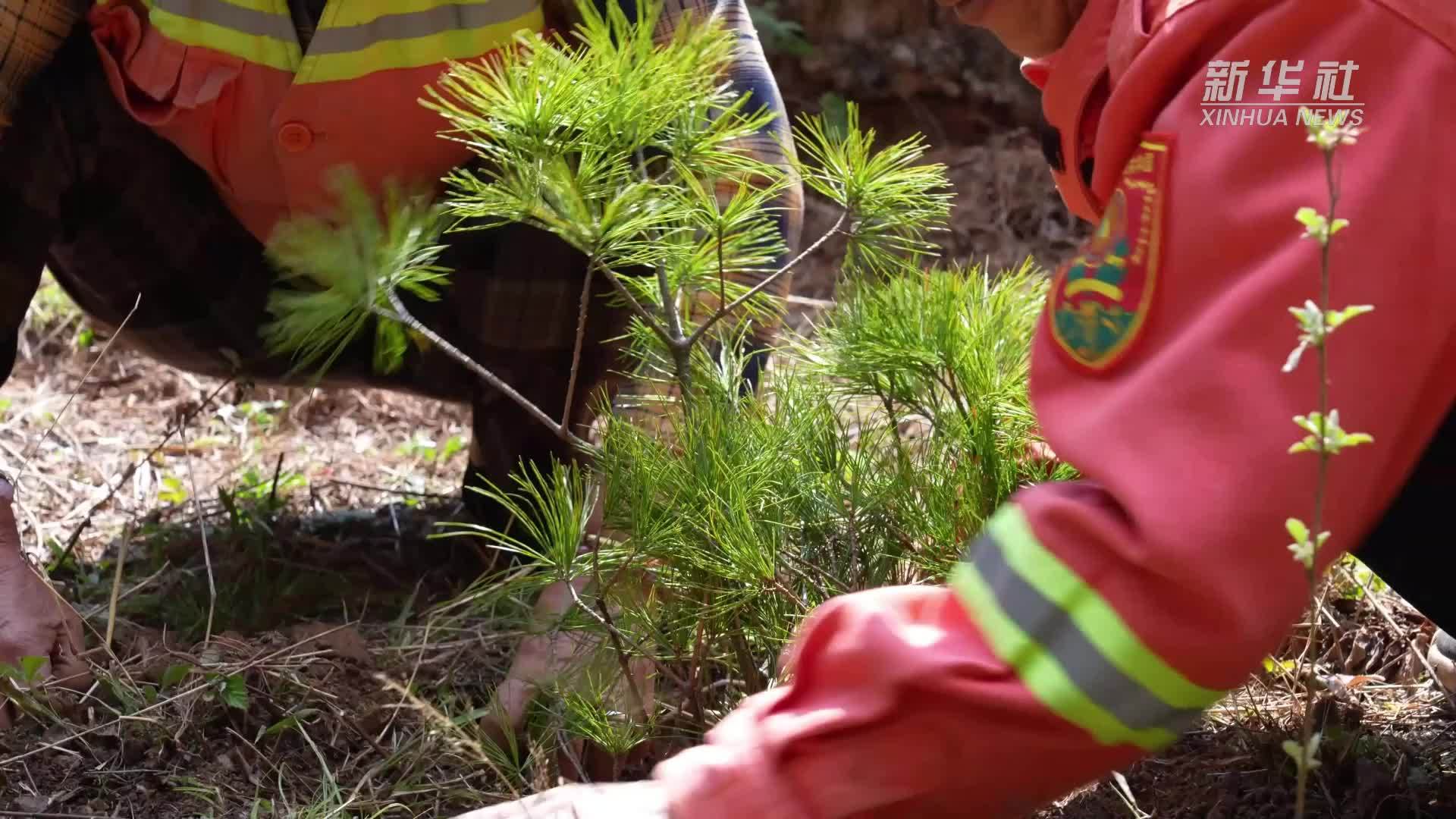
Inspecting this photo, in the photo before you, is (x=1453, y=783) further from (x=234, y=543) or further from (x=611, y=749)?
(x=234, y=543)

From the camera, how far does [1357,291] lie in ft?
2.21

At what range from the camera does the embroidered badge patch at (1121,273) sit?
72 centimetres

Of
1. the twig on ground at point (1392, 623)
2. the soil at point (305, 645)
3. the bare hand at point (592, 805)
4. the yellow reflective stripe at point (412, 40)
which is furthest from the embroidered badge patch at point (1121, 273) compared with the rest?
the yellow reflective stripe at point (412, 40)

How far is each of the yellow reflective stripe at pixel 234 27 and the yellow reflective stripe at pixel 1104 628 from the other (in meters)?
1.08

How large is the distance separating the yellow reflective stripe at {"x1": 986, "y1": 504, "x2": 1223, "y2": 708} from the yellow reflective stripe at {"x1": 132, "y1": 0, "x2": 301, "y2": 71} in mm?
1080

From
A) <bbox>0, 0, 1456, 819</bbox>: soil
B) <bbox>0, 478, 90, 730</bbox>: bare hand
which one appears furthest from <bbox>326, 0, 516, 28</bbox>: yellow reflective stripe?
<bbox>0, 478, 90, 730</bbox>: bare hand

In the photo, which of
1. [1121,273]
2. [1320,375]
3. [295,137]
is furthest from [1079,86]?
[295,137]

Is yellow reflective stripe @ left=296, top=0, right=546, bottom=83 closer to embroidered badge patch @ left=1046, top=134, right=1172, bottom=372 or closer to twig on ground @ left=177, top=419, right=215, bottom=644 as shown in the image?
twig on ground @ left=177, top=419, right=215, bottom=644

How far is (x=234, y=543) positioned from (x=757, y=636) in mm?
958

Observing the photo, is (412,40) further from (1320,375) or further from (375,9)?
(1320,375)

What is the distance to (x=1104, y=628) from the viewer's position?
665mm

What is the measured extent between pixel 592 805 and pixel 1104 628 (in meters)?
0.28

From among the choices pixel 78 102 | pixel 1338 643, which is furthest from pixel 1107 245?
pixel 78 102

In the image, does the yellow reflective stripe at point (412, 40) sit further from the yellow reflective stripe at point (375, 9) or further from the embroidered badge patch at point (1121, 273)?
the embroidered badge patch at point (1121, 273)
